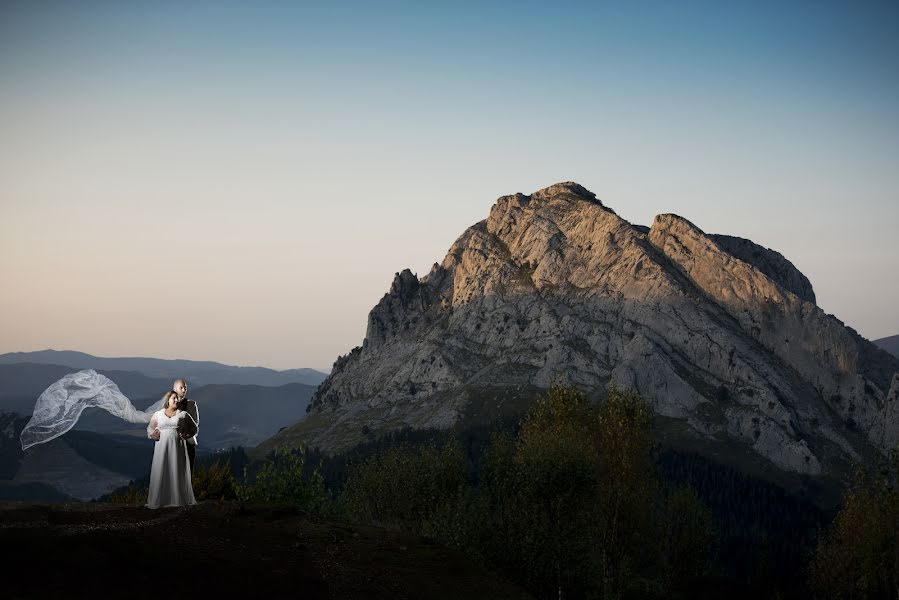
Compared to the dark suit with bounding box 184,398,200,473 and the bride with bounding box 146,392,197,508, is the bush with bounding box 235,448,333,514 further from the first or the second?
the bride with bounding box 146,392,197,508

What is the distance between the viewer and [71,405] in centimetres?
4384

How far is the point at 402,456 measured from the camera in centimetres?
9962

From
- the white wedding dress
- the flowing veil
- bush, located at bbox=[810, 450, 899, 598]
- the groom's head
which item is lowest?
bush, located at bbox=[810, 450, 899, 598]

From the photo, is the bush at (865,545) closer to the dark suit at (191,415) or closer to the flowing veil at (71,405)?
the dark suit at (191,415)

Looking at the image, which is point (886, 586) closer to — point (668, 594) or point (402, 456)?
point (668, 594)

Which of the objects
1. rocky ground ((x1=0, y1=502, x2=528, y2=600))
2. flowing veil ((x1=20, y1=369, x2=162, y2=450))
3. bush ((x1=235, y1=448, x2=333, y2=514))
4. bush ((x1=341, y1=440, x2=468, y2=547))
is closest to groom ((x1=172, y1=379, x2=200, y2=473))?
flowing veil ((x1=20, y1=369, x2=162, y2=450))

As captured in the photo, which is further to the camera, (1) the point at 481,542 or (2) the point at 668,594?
(2) the point at 668,594

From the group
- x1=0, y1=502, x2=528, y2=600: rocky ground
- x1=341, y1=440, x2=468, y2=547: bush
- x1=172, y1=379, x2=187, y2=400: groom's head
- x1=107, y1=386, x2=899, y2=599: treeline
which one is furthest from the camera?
x1=341, y1=440, x2=468, y2=547: bush

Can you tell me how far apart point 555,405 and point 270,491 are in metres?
39.0

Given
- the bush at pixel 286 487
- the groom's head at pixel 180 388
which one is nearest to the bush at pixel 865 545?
the bush at pixel 286 487

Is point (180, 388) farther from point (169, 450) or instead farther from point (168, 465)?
point (168, 465)

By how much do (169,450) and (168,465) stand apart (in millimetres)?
1047

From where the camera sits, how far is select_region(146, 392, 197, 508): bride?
145 feet

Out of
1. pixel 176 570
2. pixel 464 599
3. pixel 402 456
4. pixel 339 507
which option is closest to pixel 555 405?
pixel 402 456
